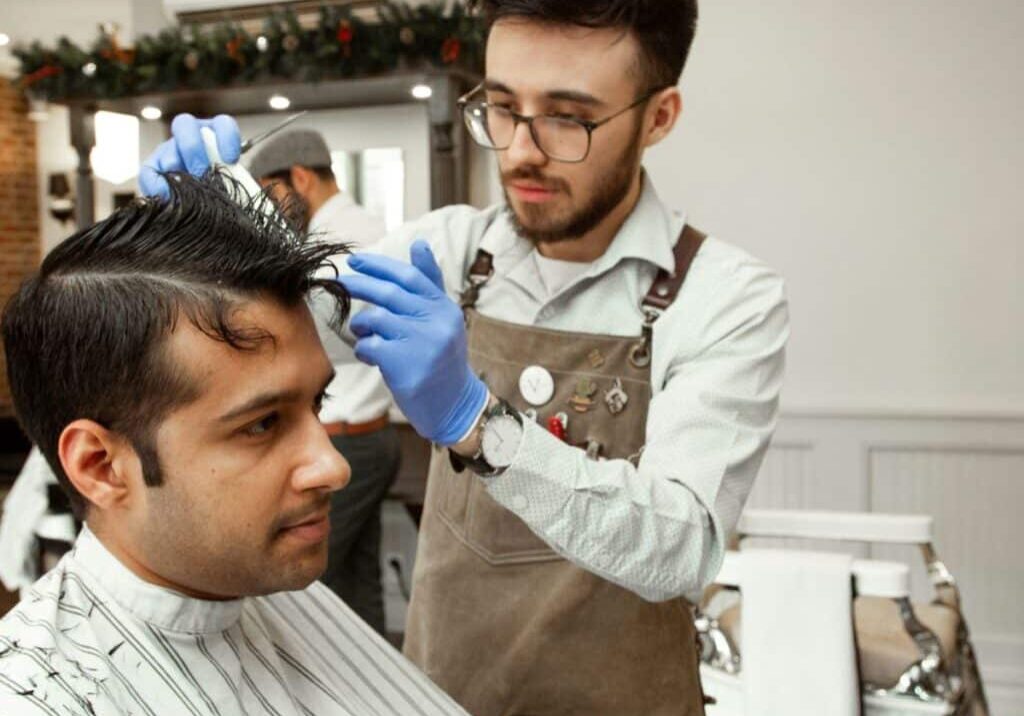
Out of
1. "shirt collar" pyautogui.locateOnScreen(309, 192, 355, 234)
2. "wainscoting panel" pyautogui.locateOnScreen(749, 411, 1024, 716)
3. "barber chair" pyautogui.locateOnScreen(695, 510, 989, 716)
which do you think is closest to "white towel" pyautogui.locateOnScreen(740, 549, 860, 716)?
"barber chair" pyautogui.locateOnScreen(695, 510, 989, 716)

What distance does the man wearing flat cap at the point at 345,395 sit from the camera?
3.54 metres

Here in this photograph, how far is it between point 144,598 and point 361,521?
103 inches

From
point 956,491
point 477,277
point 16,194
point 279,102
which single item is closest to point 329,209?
point 279,102

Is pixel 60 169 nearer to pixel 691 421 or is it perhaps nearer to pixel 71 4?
pixel 71 4

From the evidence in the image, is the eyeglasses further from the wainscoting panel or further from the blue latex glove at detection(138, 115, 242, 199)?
the wainscoting panel

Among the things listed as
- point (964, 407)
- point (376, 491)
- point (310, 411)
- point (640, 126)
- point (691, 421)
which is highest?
point (640, 126)

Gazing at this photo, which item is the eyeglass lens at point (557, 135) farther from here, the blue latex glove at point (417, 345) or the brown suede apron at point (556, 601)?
the blue latex glove at point (417, 345)

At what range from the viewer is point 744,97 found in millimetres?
4047

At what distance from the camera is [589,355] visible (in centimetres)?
166

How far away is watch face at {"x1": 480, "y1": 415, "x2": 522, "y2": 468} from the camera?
4.24ft

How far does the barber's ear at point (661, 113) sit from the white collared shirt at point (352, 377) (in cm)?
181

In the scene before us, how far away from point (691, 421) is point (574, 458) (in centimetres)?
25

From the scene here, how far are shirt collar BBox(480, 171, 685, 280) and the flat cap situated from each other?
1953mm

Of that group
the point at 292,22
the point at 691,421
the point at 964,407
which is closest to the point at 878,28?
the point at 964,407
